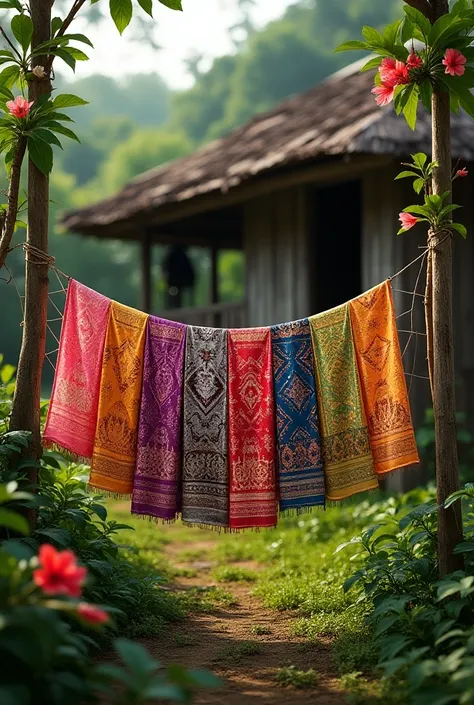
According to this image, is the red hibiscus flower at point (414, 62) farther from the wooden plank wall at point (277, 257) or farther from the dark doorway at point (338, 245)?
the dark doorway at point (338, 245)

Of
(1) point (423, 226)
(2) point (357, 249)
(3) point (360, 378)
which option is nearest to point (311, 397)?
(3) point (360, 378)

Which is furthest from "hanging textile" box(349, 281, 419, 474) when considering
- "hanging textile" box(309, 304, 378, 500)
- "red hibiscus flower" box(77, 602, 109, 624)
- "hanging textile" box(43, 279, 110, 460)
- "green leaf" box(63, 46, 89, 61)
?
"red hibiscus flower" box(77, 602, 109, 624)

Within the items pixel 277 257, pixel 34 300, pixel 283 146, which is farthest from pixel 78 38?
pixel 277 257

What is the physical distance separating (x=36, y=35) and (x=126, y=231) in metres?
8.02

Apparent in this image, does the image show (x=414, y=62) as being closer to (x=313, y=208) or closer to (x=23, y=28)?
(x=23, y=28)

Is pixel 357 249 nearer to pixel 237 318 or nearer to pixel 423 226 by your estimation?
pixel 237 318

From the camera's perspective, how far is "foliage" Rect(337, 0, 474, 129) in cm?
402

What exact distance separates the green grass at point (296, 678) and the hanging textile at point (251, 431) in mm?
853

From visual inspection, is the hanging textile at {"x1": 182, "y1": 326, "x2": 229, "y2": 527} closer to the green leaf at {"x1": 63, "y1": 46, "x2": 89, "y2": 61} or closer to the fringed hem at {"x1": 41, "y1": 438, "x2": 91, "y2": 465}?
the fringed hem at {"x1": 41, "y1": 438, "x2": 91, "y2": 465}

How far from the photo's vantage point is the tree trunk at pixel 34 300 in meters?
4.27

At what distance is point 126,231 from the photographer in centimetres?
1227

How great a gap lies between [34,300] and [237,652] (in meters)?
1.87

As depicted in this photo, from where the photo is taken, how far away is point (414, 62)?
4094mm

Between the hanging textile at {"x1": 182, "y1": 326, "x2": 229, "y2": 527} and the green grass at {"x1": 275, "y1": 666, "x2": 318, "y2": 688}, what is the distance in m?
0.92
